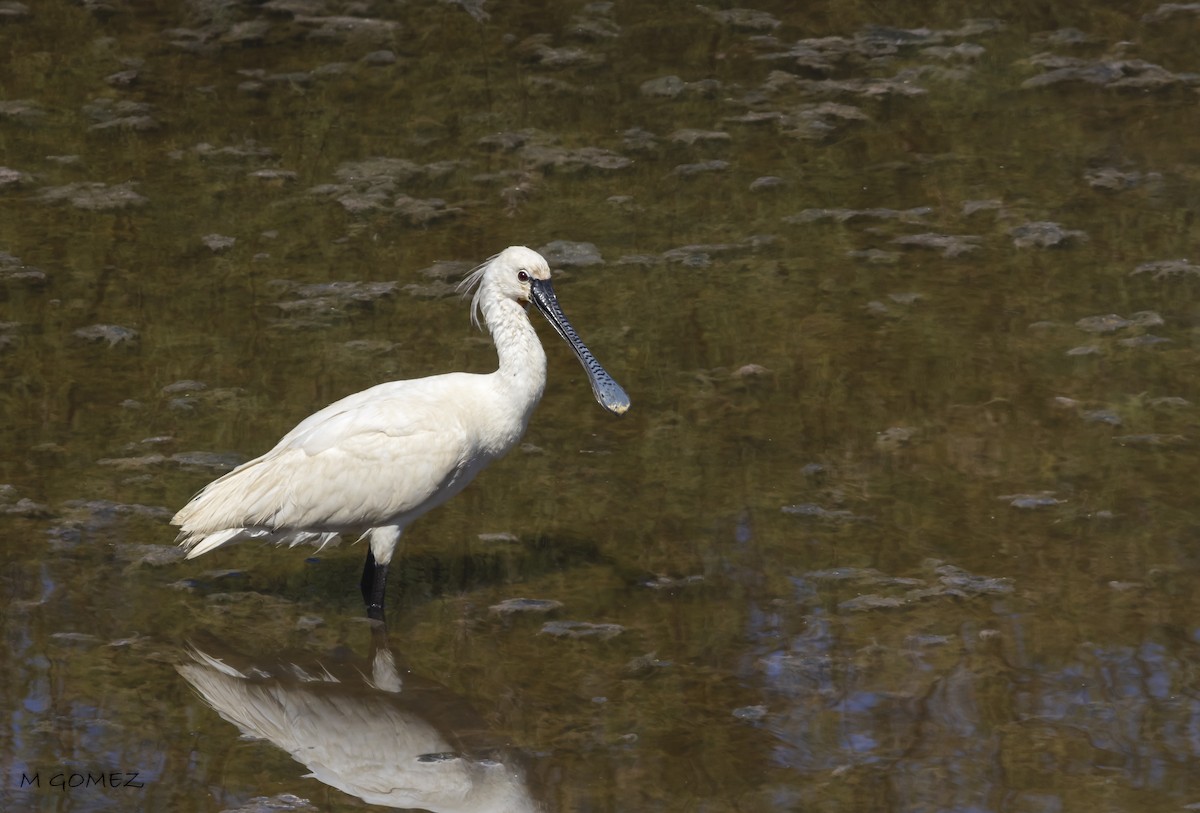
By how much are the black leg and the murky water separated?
0.26 feet

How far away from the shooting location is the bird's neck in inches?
259

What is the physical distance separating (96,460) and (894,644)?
10.3ft

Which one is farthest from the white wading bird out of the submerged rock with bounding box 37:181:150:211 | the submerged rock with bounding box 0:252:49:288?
the submerged rock with bounding box 37:181:150:211

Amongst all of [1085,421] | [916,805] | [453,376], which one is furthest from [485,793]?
[1085,421]

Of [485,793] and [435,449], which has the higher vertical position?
[435,449]

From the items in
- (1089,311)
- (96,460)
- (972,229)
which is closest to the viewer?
(96,460)

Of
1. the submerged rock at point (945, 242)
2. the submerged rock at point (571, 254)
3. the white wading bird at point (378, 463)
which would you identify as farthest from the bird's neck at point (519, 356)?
the submerged rock at point (945, 242)

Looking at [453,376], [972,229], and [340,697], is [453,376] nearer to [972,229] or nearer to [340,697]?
[340,697]

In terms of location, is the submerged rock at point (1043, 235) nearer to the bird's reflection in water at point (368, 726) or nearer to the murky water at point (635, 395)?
the murky water at point (635, 395)

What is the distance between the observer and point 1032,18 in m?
11.2

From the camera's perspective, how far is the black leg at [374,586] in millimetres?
6469

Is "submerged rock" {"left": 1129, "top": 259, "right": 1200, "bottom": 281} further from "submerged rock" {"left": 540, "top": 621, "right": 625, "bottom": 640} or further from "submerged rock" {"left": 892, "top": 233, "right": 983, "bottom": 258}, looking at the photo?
"submerged rock" {"left": 540, "top": 621, "right": 625, "bottom": 640}

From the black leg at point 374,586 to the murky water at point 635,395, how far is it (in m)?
0.08

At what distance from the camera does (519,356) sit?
21.6 feet
